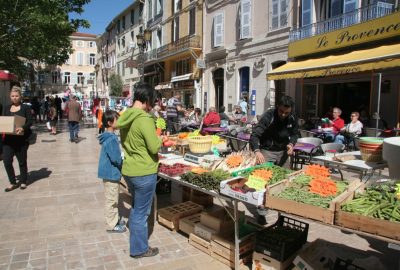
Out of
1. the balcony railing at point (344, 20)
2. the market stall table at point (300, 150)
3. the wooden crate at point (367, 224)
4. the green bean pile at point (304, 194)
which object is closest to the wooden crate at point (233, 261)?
the green bean pile at point (304, 194)

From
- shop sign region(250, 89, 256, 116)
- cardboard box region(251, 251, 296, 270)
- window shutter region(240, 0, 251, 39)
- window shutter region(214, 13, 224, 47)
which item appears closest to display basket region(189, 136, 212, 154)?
cardboard box region(251, 251, 296, 270)

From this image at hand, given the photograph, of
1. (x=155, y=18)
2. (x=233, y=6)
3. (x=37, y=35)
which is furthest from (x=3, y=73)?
(x=155, y=18)

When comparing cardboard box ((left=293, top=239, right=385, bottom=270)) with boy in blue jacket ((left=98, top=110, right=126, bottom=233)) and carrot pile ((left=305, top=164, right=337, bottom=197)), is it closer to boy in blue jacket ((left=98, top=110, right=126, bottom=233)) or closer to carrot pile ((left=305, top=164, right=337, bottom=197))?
carrot pile ((left=305, top=164, right=337, bottom=197))

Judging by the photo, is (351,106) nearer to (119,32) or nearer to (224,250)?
(224,250)

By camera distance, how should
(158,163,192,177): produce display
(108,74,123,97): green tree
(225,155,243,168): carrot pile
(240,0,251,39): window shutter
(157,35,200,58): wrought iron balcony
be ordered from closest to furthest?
(225,155,243,168): carrot pile
(158,163,192,177): produce display
(240,0,251,39): window shutter
(157,35,200,58): wrought iron balcony
(108,74,123,97): green tree

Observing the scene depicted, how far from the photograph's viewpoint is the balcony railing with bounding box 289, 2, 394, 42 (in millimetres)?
11227

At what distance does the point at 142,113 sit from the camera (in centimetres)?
357

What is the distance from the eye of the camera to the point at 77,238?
4.43 m

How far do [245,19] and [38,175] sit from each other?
13.3 m

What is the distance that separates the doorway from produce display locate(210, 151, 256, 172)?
54.9 ft

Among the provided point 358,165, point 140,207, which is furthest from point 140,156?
point 358,165

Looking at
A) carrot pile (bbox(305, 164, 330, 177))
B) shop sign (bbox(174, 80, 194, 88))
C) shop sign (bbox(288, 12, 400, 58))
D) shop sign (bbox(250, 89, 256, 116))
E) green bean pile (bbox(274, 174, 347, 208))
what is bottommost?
green bean pile (bbox(274, 174, 347, 208))

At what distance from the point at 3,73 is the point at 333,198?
15788 mm

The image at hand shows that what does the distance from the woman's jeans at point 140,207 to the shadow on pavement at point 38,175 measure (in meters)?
4.31
